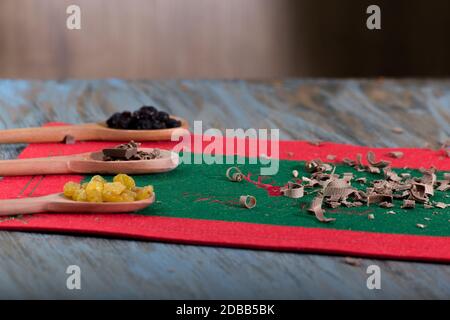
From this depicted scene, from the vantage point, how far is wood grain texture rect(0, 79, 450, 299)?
148 cm

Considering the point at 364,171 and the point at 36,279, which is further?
the point at 364,171

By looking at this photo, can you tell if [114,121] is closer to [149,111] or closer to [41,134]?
[149,111]

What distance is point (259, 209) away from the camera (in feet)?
5.98

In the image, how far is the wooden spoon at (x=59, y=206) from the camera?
1.75m

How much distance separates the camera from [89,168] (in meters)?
2.06

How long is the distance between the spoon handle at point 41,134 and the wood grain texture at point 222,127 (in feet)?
0.11

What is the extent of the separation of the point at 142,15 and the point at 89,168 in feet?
6.27

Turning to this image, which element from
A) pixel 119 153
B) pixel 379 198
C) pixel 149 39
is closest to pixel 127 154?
pixel 119 153

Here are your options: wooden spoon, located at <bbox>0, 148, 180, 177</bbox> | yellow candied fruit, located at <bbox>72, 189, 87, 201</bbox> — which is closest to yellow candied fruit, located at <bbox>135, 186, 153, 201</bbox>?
yellow candied fruit, located at <bbox>72, 189, 87, 201</bbox>

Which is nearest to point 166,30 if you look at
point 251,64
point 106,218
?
point 251,64

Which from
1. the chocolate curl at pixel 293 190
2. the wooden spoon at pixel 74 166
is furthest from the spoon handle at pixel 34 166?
the chocolate curl at pixel 293 190

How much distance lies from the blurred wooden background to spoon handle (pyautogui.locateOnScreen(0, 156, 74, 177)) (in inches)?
73.9

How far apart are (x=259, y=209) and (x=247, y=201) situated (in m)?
0.04

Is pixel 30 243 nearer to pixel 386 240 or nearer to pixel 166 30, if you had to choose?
pixel 386 240
